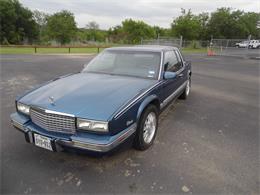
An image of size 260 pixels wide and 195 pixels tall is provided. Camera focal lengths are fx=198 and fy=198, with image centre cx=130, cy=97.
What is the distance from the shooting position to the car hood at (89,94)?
2.37m

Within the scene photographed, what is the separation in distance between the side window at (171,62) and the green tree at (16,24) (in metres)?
45.9

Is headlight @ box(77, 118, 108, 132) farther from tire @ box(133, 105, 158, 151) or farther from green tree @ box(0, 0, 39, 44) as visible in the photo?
green tree @ box(0, 0, 39, 44)

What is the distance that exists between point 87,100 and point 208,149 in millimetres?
2047

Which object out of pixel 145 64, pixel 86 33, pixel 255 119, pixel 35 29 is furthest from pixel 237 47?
pixel 86 33

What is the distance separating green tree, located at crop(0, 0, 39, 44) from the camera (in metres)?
42.8

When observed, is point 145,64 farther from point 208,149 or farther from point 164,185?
point 164,185

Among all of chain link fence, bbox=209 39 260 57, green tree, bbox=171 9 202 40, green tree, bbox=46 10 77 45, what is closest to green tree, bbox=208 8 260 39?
green tree, bbox=171 9 202 40

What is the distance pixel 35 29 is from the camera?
50.9m

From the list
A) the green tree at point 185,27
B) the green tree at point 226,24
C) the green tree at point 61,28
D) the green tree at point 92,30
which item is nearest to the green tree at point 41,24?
the green tree at point 61,28

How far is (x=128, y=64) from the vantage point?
12.4 feet

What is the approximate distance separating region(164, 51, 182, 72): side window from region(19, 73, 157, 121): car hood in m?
0.74

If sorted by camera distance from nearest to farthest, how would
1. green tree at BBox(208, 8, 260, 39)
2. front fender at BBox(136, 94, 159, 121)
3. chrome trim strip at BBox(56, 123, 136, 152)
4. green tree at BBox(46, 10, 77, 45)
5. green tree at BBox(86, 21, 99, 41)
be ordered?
chrome trim strip at BBox(56, 123, 136, 152) → front fender at BBox(136, 94, 159, 121) → green tree at BBox(208, 8, 260, 39) → green tree at BBox(46, 10, 77, 45) → green tree at BBox(86, 21, 99, 41)

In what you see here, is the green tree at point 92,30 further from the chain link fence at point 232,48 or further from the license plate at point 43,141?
the license plate at point 43,141

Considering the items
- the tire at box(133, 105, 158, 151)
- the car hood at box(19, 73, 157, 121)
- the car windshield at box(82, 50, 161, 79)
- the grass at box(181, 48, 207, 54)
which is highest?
the grass at box(181, 48, 207, 54)
